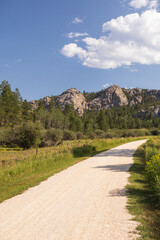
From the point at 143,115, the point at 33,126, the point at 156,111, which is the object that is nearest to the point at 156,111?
the point at 156,111

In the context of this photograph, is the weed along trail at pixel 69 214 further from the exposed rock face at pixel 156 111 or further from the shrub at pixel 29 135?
the exposed rock face at pixel 156 111

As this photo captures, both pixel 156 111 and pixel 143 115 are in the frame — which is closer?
pixel 143 115

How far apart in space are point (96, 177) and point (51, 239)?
5742 millimetres

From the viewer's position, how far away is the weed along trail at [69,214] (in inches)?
148

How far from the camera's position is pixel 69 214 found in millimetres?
4762

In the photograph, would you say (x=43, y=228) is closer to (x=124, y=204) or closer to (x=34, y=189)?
(x=124, y=204)


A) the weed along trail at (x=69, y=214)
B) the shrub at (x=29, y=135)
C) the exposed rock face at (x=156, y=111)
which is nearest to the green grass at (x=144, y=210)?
the weed along trail at (x=69, y=214)

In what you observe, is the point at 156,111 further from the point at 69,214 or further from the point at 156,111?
the point at 69,214

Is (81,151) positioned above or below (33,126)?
below

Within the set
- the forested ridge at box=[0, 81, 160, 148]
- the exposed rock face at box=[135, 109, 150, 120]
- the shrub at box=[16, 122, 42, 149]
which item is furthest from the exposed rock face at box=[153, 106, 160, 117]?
the shrub at box=[16, 122, 42, 149]

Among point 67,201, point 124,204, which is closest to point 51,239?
point 67,201

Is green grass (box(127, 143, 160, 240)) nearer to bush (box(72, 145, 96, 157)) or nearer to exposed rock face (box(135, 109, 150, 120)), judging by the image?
bush (box(72, 145, 96, 157))

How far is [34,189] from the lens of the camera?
714 cm

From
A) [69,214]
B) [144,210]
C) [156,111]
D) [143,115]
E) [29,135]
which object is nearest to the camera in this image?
[69,214]
